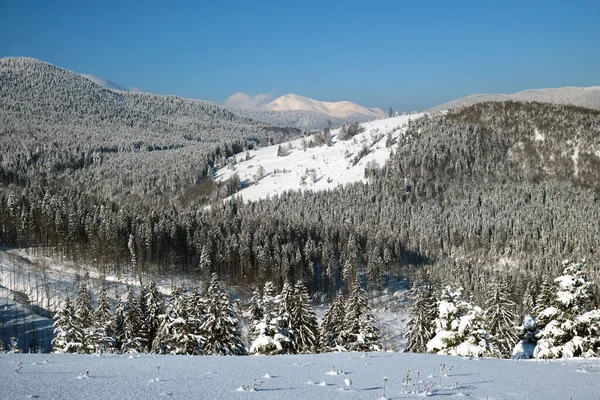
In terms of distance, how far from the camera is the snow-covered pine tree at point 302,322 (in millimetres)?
46875

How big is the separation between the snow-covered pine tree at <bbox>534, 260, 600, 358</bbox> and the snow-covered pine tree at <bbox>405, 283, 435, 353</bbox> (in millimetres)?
20635

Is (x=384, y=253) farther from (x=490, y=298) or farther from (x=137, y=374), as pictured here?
(x=137, y=374)

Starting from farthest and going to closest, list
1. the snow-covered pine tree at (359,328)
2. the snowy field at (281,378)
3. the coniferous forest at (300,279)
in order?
1. the snow-covered pine tree at (359,328)
2. the coniferous forest at (300,279)
3. the snowy field at (281,378)

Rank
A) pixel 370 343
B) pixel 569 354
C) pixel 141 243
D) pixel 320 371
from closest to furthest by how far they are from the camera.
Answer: pixel 320 371 → pixel 569 354 → pixel 370 343 → pixel 141 243

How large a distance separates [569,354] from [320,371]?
58.3ft

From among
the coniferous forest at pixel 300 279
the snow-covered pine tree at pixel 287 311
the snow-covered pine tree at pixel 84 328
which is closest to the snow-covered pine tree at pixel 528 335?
the coniferous forest at pixel 300 279

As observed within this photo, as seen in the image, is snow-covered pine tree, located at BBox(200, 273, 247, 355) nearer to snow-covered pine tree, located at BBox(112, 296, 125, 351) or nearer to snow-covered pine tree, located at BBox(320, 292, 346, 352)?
snow-covered pine tree, located at BBox(320, 292, 346, 352)

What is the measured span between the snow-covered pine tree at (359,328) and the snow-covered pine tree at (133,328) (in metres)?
22.2

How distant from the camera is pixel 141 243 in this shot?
415 feet

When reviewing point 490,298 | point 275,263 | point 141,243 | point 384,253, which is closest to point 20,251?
point 141,243

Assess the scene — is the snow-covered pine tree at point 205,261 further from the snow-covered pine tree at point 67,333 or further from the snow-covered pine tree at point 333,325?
the snow-covered pine tree at point 333,325

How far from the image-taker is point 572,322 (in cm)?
2602

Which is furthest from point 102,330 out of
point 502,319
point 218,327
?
point 502,319

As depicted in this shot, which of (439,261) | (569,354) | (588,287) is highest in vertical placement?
(588,287)
